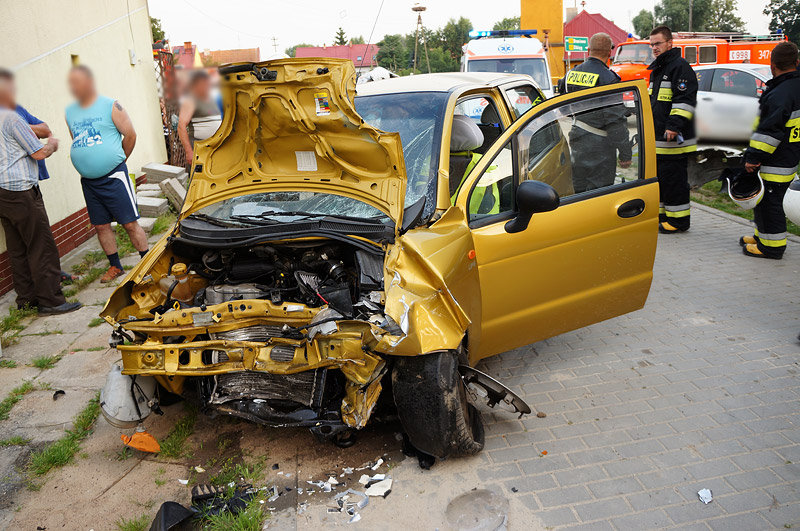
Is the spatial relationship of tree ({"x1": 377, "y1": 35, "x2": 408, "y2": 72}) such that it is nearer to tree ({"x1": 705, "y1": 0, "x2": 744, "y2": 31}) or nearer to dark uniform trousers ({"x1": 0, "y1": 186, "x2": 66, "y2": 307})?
tree ({"x1": 705, "y1": 0, "x2": 744, "y2": 31})

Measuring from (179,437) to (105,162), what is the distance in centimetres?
334

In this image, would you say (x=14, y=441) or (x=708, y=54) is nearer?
(x=14, y=441)

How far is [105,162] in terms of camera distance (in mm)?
5738

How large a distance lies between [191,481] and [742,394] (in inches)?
134

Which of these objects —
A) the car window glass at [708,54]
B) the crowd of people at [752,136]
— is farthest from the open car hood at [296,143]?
the car window glass at [708,54]

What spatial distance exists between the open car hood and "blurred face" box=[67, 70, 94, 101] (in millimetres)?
1621

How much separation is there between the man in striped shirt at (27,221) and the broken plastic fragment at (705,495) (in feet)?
17.2

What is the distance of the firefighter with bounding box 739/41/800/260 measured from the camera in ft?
19.2

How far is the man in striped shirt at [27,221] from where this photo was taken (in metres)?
5.03

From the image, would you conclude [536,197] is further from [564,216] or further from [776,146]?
[776,146]

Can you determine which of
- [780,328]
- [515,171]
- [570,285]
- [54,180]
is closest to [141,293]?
[515,171]

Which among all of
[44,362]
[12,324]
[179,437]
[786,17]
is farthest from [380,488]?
[786,17]

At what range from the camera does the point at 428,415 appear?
2.98 m

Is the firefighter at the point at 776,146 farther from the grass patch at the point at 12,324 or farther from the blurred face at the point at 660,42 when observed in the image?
the grass patch at the point at 12,324
